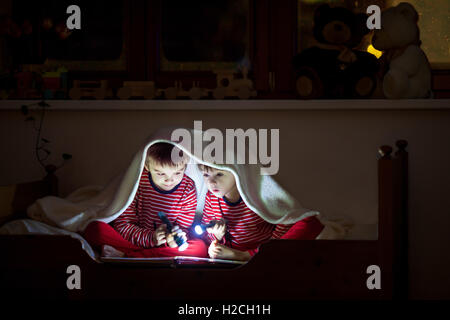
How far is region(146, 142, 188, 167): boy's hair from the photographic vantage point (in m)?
1.47

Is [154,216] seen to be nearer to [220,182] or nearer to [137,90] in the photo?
[220,182]

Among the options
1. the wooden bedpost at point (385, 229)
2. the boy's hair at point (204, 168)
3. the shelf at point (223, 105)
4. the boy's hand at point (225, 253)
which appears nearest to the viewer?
the wooden bedpost at point (385, 229)

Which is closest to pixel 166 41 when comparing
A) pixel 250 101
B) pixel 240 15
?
pixel 240 15

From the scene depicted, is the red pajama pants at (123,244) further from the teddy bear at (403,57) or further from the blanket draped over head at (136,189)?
the teddy bear at (403,57)

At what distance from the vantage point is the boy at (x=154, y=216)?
142 centimetres

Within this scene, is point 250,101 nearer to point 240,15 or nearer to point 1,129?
point 240,15

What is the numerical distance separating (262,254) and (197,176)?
383 mm

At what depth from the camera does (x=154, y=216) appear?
1.51m

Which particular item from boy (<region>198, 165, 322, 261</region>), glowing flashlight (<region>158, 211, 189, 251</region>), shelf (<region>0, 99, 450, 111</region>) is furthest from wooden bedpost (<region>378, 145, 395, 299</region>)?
glowing flashlight (<region>158, 211, 189, 251</region>)

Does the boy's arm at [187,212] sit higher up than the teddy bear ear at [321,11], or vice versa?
the teddy bear ear at [321,11]

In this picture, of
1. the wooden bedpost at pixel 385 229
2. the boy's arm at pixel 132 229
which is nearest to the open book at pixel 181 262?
the boy's arm at pixel 132 229
